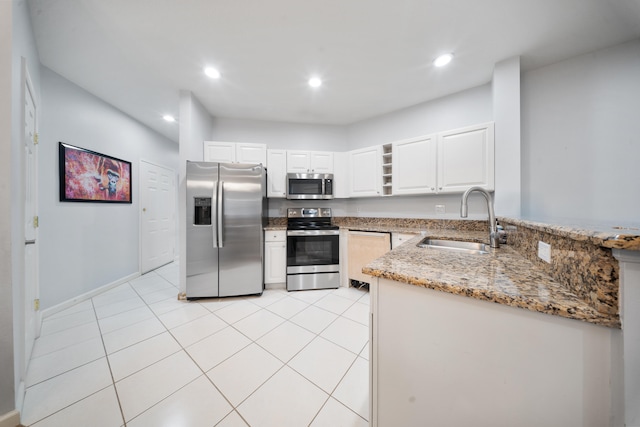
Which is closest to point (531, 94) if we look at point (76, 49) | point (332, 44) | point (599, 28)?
point (599, 28)

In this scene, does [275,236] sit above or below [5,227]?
below

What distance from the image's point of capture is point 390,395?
797mm

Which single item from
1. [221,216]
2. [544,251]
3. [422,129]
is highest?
[422,129]

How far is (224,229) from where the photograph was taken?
2.52 m

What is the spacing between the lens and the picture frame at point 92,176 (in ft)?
7.65

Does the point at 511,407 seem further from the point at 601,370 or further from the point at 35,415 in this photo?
the point at 35,415

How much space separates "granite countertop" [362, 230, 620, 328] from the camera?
54 centimetres

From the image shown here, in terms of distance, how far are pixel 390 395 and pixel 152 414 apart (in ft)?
4.42

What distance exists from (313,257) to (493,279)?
2.31 metres

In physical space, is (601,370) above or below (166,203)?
below

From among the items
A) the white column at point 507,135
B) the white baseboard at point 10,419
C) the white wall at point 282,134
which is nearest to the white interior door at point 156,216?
the white wall at point 282,134

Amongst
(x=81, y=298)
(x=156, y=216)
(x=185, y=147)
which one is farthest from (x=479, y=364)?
(x=156, y=216)

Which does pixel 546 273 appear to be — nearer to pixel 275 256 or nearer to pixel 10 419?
pixel 275 256

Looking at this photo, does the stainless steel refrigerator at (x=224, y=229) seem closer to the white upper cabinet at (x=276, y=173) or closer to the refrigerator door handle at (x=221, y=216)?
the refrigerator door handle at (x=221, y=216)
